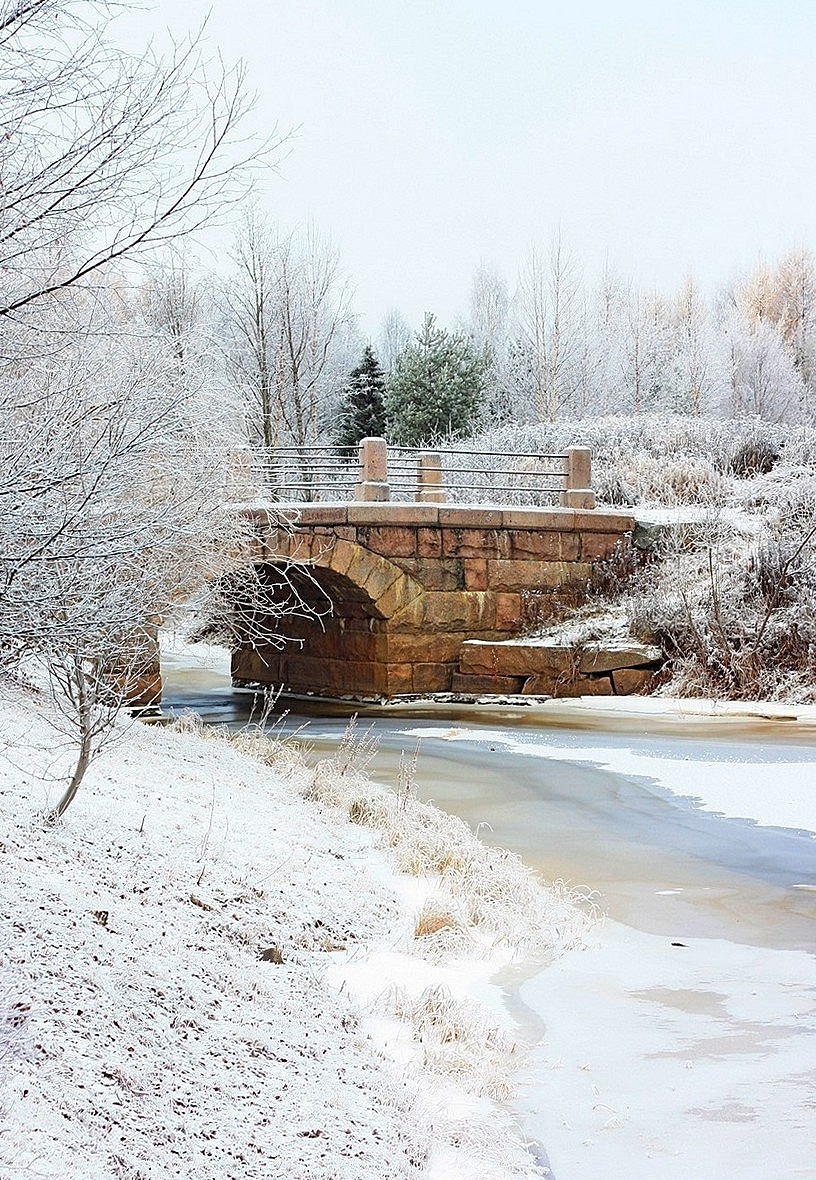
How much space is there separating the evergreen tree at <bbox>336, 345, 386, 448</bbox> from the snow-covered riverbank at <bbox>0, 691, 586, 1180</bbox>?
25322mm

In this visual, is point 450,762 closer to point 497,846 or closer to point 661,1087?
point 497,846

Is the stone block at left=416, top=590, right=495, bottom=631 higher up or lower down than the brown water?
higher up

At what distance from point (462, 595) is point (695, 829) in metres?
9.52

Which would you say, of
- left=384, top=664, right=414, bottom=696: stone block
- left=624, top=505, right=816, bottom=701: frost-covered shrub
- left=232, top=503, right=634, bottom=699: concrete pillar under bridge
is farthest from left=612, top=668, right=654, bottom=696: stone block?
left=384, top=664, right=414, bottom=696: stone block

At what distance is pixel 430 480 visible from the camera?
1861 centimetres

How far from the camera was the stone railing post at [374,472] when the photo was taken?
17.8 metres

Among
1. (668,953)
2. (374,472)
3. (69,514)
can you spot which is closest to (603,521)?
(374,472)

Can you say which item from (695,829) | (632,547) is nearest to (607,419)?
(632,547)

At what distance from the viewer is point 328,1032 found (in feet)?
14.4

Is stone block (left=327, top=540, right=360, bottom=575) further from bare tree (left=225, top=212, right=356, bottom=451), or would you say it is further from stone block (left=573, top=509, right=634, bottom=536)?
bare tree (left=225, top=212, right=356, bottom=451)

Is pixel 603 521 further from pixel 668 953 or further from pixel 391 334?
pixel 391 334

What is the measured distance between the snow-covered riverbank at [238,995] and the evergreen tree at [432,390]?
23.3 m

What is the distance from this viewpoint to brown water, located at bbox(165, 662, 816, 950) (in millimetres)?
6867

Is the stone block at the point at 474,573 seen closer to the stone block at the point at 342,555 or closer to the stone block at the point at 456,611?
the stone block at the point at 456,611
